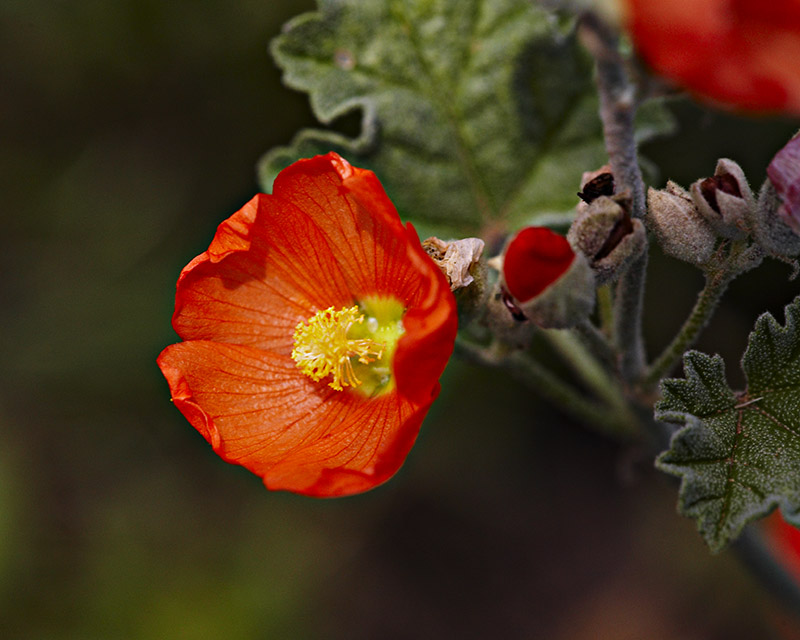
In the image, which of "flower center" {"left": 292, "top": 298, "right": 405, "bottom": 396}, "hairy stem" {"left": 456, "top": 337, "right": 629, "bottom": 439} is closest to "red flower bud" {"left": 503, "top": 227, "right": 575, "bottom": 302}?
"hairy stem" {"left": 456, "top": 337, "right": 629, "bottom": 439}

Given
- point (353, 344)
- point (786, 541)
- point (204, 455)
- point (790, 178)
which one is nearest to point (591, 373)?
point (353, 344)

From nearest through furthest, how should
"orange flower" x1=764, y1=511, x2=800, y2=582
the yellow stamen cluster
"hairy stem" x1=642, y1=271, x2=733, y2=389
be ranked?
1. "hairy stem" x1=642, y1=271, x2=733, y2=389
2. the yellow stamen cluster
3. "orange flower" x1=764, y1=511, x2=800, y2=582

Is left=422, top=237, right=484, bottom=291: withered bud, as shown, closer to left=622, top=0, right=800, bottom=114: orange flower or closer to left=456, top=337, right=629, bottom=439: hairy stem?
left=456, top=337, right=629, bottom=439: hairy stem

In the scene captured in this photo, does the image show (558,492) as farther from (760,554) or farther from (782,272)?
(760,554)

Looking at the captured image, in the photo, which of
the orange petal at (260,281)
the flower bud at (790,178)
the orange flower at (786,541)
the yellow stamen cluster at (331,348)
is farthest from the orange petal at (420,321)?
the orange flower at (786,541)

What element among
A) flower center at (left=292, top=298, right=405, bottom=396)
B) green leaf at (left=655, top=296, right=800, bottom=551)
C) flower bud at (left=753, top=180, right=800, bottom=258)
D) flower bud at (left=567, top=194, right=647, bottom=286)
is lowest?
green leaf at (left=655, top=296, right=800, bottom=551)

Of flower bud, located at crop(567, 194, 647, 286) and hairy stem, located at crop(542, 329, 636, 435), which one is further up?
flower bud, located at crop(567, 194, 647, 286)

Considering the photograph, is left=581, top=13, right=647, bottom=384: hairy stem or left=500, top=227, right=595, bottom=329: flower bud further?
left=500, top=227, right=595, bottom=329: flower bud
